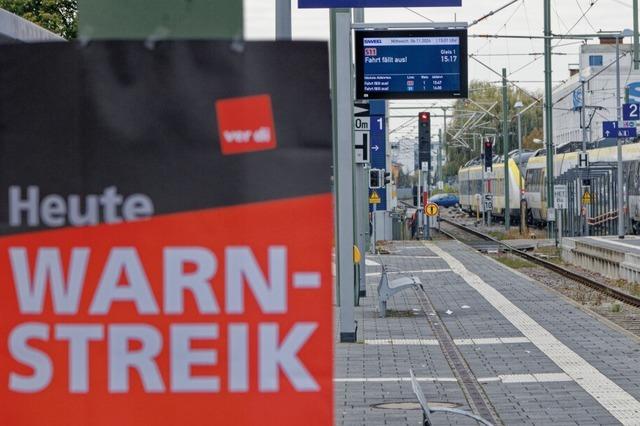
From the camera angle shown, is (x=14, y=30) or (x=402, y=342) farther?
(x=402, y=342)

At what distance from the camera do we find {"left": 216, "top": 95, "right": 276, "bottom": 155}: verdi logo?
3.49 metres

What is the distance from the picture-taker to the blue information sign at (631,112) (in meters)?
36.5

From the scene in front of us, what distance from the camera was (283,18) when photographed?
8.80 m

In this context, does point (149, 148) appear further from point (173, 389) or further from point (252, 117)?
point (173, 389)

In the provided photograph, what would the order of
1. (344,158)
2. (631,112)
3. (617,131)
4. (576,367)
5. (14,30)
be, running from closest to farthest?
(14,30)
(576,367)
(344,158)
(631,112)
(617,131)

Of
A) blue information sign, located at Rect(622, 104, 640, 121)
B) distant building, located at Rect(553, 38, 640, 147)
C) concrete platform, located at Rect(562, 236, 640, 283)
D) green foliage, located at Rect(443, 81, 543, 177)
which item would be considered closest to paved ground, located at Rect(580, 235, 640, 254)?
concrete platform, located at Rect(562, 236, 640, 283)

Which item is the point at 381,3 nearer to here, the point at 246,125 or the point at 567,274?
the point at 246,125

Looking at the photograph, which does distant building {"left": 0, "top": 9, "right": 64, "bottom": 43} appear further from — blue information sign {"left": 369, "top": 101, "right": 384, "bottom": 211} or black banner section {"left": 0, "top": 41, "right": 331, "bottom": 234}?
blue information sign {"left": 369, "top": 101, "right": 384, "bottom": 211}

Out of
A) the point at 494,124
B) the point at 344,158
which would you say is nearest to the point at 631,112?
the point at 344,158

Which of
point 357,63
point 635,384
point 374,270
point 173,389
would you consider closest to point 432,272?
point 374,270

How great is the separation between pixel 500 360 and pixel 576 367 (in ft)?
3.46

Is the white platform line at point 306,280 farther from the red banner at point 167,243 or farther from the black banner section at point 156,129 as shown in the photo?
the black banner section at point 156,129

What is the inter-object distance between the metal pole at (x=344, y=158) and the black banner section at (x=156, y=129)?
12910 mm

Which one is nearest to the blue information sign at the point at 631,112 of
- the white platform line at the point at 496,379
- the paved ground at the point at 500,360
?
the paved ground at the point at 500,360
